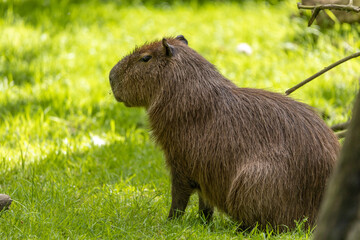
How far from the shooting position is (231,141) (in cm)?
355

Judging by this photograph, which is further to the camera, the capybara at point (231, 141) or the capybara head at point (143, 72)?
the capybara head at point (143, 72)

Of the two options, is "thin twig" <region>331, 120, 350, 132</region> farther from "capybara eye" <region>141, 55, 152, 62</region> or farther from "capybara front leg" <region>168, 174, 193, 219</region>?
"capybara eye" <region>141, 55, 152, 62</region>

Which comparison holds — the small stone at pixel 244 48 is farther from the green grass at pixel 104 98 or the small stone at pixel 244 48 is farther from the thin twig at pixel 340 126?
the thin twig at pixel 340 126

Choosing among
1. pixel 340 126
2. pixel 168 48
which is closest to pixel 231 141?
pixel 168 48

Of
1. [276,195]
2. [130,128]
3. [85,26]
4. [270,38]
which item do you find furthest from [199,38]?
[276,195]

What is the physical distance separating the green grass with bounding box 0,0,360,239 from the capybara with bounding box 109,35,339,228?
0.65ft

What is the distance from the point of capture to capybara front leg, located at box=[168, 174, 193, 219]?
3.72 metres

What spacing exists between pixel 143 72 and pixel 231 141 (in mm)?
796

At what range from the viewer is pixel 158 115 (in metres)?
3.73

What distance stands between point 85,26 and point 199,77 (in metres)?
5.60

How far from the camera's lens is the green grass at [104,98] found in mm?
3623

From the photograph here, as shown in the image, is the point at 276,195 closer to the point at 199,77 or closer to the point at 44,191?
the point at 199,77

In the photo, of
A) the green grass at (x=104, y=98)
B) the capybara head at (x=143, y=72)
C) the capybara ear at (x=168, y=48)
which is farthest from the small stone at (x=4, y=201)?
the capybara ear at (x=168, y=48)

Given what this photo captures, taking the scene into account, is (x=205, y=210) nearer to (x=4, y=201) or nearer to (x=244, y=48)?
(x=4, y=201)
